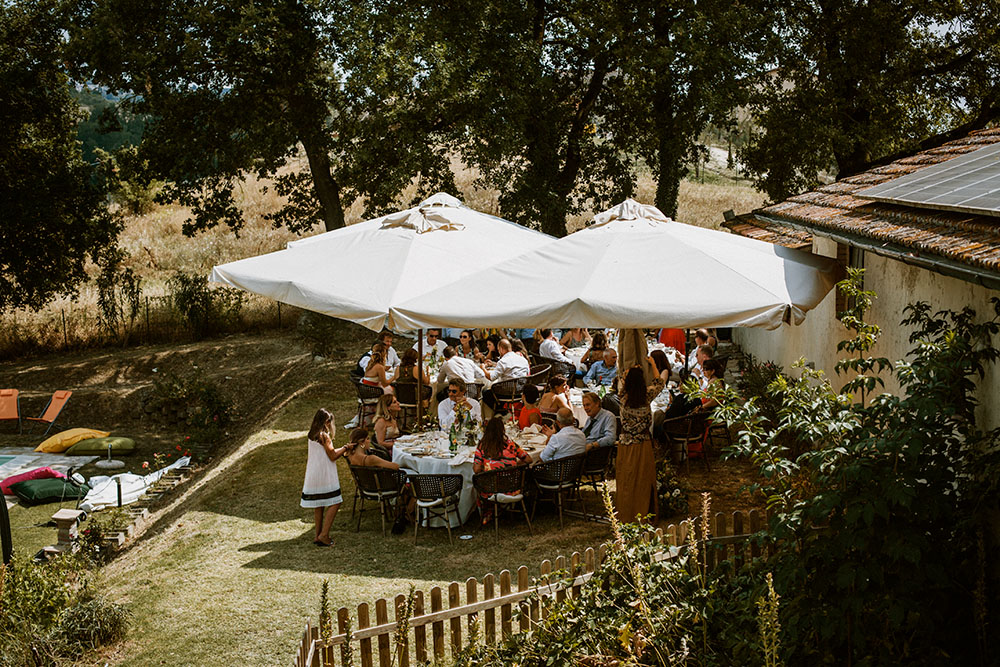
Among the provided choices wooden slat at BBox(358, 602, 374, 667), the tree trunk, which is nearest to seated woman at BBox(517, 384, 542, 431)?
wooden slat at BBox(358, 602, 374, 667)

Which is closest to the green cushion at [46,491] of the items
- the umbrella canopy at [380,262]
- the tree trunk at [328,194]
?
the umbrella canopy at [380,262]

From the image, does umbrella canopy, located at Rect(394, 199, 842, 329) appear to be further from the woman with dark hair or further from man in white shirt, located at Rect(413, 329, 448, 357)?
man in white shirt, located at Rect(413, 329, 448, 357)

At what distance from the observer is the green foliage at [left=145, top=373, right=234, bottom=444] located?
17859 mm

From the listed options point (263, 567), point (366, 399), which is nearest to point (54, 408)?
point (366, 399)

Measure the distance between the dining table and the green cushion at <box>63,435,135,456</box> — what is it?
9.58 meters

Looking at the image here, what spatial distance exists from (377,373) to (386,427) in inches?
104

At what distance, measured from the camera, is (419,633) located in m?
5.98

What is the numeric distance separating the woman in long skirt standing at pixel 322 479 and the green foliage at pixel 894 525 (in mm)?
4815

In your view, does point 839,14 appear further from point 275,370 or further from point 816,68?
point 275,370

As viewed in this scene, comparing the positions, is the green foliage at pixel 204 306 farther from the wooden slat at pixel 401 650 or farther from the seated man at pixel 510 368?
the wooden slat at pixel 401 650

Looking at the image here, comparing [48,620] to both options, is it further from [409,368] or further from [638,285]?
[409,368]

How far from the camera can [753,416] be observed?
547 centimetres

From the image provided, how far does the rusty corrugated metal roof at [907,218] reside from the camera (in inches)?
199

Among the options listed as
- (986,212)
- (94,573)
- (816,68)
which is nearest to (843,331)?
(986,212)
